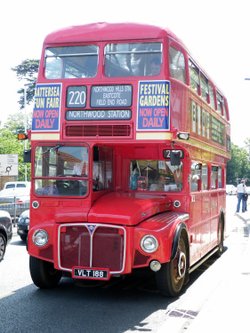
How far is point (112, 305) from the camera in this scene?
7109 mm

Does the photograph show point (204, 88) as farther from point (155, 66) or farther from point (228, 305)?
point (228, 305)

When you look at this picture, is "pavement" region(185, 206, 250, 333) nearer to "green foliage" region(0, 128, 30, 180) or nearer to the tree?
"green foliage" region(0, 128, 30, 180)

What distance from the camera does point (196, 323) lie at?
18.9 feet

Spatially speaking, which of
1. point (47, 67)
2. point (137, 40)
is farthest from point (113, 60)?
point (47, 67)

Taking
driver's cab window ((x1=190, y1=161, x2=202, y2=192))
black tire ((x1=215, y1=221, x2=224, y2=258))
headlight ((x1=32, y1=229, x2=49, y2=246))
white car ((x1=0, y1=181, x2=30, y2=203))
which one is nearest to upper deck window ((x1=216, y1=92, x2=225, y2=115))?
black tire ((x1=215, y1=221, x2=224, y2=258))

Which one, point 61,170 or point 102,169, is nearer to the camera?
point 61,170

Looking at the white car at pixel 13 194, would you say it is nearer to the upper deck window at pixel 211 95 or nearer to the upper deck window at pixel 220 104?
the upper deck window at pixel 220 104

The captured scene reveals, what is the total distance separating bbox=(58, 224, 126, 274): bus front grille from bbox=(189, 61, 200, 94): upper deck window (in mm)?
3439

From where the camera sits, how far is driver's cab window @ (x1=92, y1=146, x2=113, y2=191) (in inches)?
315

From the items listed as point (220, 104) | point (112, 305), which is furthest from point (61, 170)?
point (220, 104)

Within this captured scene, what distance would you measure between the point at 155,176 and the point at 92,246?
2052 millimetres

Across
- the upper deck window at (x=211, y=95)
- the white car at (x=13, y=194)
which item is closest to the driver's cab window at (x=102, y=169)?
the upper deck window at (x=211, y=95)

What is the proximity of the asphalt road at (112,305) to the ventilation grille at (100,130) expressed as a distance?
83.9 inches

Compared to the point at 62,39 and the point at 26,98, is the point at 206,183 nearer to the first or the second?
the point at 62,39
